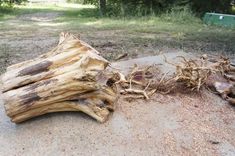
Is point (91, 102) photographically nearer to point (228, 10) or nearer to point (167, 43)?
point (167, 43)

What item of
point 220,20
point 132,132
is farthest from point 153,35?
point 132,132

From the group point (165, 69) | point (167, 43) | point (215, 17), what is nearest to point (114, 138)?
point (165, 69)

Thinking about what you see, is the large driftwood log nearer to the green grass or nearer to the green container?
the green grass

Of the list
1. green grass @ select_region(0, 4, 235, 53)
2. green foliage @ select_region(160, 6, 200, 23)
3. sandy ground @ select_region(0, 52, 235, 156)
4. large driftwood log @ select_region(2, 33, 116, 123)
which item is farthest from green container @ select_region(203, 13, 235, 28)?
large driftwood log @ select_region(2, 33, 116, 123)

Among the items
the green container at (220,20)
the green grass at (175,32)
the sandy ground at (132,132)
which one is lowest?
the sandy ground at (132,132)

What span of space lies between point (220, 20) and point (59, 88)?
8810 mm

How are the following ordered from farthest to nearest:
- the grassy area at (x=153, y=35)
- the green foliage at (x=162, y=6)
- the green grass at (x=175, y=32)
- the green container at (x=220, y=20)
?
1. the green foliage at (x=162, y=6)
2. the green container at (x=220, y=20)
3. the green grass at (x=175, y=32)
4. the grassy area at (x=153, y=35)

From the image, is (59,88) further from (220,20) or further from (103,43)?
(220,20)

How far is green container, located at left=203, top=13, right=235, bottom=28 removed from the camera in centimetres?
1141

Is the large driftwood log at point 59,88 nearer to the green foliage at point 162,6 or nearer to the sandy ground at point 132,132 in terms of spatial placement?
the sandy ground at point 132,132

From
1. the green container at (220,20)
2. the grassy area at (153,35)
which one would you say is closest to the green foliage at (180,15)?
the grassy area at (153,35)

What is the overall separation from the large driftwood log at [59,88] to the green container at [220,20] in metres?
7.82

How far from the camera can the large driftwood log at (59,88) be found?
150 inches

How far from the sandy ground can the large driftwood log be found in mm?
124
